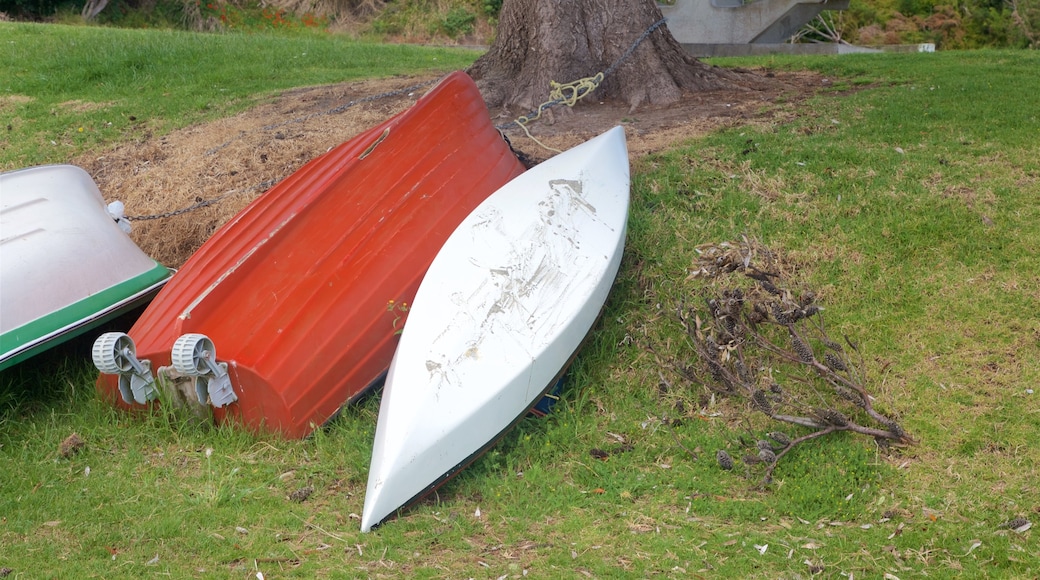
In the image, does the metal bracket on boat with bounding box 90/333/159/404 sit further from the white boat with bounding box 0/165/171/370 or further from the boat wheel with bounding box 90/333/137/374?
the white boat with bounding box 0/165/171/370

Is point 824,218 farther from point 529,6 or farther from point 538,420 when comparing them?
point 529,6

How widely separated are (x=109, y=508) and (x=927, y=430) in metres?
3.25

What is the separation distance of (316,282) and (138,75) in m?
6.08

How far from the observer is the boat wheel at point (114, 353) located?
12.6 feet

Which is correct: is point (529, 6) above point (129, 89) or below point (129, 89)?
above

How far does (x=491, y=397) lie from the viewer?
370 cm

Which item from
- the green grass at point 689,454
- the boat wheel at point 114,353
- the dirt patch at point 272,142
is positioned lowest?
the green grass at point 689,454

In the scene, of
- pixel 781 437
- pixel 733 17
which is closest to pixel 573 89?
pixel 781 437

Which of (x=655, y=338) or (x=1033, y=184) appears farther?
(x=1033, y=184)

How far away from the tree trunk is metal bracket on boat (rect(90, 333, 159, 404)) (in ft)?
12.1

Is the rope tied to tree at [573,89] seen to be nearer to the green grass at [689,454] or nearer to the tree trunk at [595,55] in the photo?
the tree trunk at [595,55]

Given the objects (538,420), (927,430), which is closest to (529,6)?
(538,420)

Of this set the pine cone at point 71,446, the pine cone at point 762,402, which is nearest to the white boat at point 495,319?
the pine cone at point 762,402

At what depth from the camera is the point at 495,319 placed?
3.99m
